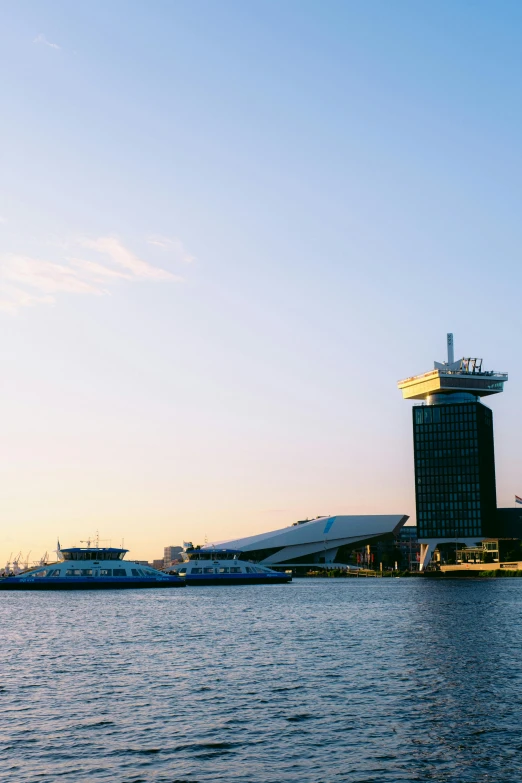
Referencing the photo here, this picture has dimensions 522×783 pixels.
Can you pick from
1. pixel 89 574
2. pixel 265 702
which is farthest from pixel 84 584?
pixel 265 702

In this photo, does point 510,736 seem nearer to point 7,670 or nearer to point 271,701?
point 271,701

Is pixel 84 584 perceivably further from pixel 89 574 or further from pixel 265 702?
pixel 265 702

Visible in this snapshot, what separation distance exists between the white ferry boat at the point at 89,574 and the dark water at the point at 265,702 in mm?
90793

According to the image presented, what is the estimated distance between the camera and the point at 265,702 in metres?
43.1

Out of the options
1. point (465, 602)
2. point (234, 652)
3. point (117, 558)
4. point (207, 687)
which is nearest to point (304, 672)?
point (207, 687)

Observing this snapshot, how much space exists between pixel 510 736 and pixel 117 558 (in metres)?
151

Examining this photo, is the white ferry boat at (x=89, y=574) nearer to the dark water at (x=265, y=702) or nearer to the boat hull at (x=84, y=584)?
the boat hull at (x=84, y=584)

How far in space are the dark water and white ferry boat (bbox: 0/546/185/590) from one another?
298ft

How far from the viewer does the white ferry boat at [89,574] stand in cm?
17512

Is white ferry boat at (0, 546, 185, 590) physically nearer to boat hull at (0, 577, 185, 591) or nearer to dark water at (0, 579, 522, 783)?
boat hull at (0, 577, 185, 591)

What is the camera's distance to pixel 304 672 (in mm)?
53031

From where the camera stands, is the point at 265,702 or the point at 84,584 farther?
the point at 84,584

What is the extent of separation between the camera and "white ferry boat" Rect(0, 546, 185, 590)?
17512cm

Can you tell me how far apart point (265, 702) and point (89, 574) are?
138832 mm
